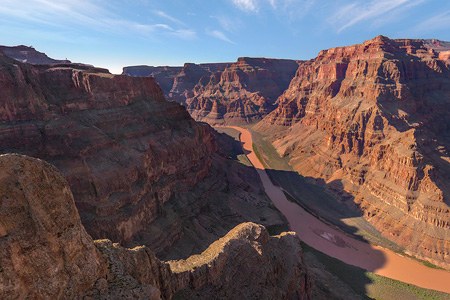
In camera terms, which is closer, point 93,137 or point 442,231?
point 93,137

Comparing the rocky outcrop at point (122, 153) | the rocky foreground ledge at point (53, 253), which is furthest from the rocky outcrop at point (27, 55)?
the rocky foreground ledge at point (53, 253)

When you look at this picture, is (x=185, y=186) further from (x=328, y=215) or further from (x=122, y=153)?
(x=328, y=215)

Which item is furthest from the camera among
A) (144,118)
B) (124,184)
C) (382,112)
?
(382,112)

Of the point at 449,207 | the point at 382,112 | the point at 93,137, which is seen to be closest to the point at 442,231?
the point at 449,207

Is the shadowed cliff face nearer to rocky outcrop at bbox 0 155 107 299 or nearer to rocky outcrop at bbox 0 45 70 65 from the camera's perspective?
rocky outcrop at bbox 0 155 107 299

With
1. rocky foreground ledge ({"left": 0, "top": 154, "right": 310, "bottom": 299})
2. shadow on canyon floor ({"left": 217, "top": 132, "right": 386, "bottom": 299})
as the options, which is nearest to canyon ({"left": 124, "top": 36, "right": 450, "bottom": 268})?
shadow on canyon floor ({"left": 217, "top": 132, "right": 386, "bottom": 299})

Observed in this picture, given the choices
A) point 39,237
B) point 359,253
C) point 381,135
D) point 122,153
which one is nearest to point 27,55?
point 122,153

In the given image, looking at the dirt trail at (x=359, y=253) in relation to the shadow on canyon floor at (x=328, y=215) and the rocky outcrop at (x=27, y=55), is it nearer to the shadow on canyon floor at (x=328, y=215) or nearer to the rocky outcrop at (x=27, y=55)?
the shadow on canyon floor at (x=328, y=215)

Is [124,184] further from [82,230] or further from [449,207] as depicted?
[449,207]
